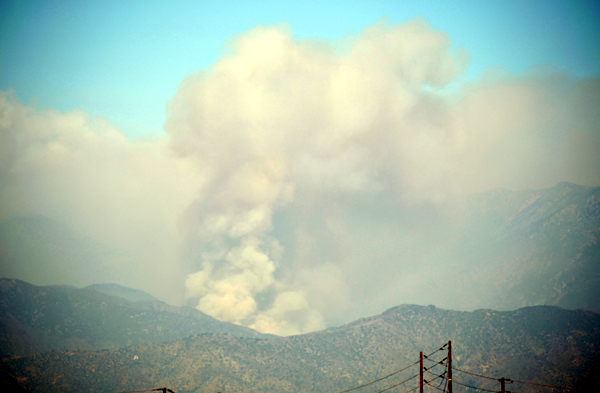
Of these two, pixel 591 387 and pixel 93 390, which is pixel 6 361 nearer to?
pixel 93 390

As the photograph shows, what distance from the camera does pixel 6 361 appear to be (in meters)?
195

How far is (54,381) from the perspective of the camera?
633ft

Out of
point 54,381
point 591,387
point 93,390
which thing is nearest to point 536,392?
point 591,387

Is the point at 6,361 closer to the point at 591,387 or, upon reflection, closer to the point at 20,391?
the point at 20,391

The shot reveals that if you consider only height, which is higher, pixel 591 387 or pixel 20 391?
pixel 591 387

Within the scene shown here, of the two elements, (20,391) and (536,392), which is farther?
(536,392)

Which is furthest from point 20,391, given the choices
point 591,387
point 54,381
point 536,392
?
point 591,387

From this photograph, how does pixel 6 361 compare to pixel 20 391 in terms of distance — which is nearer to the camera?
pixel 20 391

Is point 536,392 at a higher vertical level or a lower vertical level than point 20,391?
higher

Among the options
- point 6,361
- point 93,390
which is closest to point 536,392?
point 93,390

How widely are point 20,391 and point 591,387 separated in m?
229

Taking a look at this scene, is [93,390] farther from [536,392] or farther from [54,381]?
[536,392]

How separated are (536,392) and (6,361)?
229415 millimetres

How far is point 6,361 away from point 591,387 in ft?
816
